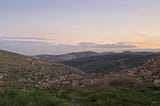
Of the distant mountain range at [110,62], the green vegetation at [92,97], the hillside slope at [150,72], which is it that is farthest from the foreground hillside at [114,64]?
the green vegetation at [92,97]

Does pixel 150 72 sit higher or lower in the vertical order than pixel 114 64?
higher

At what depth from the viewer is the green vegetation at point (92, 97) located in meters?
8.41

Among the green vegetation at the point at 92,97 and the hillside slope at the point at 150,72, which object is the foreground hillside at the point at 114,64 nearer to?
the hillside slope at the point at 150,72

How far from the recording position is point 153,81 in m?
13.8

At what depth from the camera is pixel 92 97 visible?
1081cm

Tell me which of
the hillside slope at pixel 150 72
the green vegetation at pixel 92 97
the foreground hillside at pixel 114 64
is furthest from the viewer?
the foreground hillside at pixel 114 64

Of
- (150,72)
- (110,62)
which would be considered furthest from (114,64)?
(150,72)

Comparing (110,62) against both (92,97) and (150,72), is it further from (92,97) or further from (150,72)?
(92,97)

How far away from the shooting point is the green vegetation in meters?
8.41

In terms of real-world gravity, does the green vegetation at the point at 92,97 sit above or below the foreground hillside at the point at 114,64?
above

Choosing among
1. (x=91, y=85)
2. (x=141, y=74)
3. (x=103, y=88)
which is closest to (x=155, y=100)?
(x=103, y=88)

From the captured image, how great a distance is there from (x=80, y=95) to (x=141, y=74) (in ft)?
16.3

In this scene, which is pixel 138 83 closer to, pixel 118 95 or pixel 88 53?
pixel 118 95

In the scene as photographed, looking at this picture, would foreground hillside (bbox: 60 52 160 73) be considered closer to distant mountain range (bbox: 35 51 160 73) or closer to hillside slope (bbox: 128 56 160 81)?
distant mountain range (bbox: 35 51 160 73)
